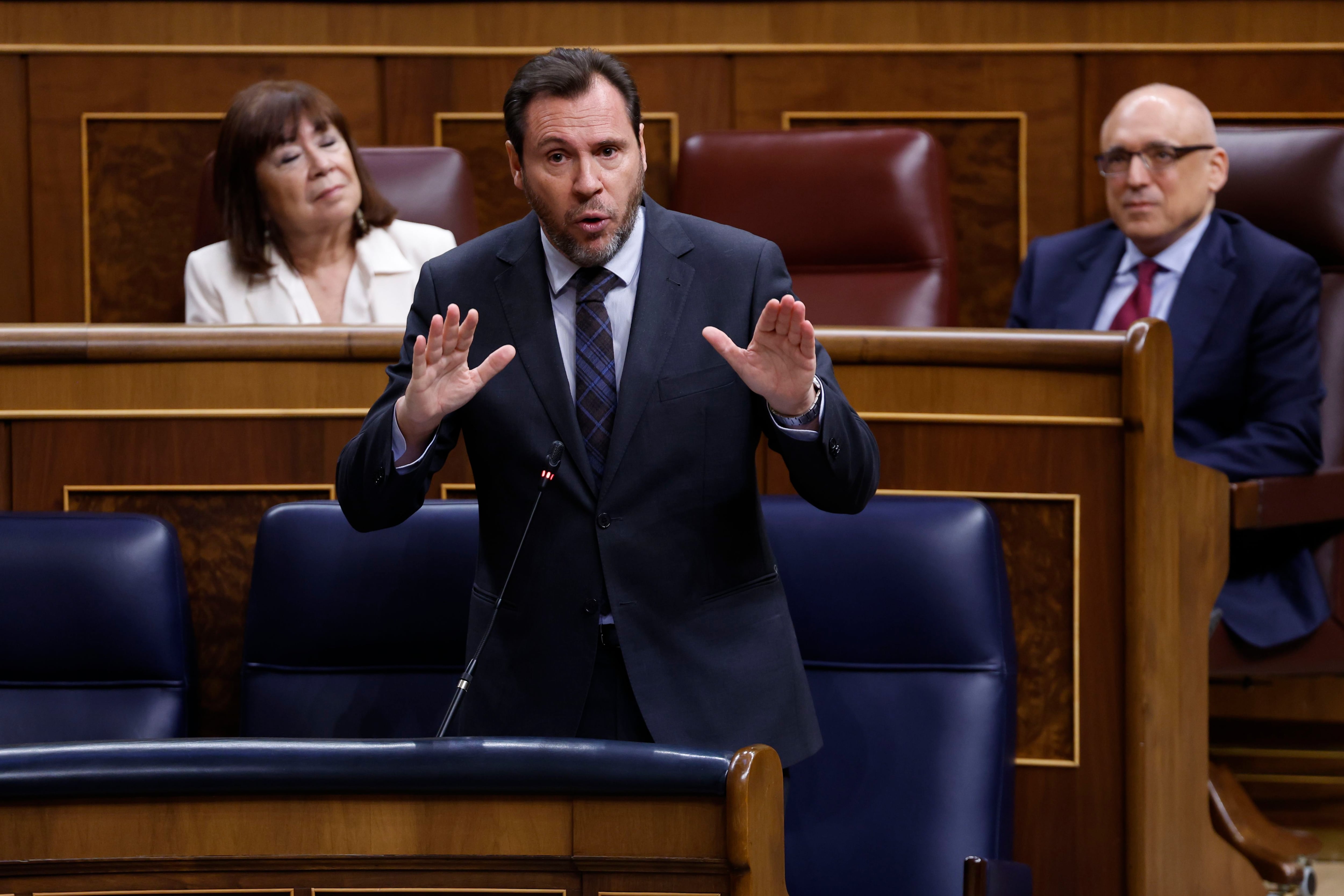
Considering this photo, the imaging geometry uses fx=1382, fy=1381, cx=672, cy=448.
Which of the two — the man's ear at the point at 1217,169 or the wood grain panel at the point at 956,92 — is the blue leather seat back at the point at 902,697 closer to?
the man's ear at the point at 1217,169

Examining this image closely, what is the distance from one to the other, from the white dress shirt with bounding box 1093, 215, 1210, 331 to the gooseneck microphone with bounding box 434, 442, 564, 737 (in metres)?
0.76

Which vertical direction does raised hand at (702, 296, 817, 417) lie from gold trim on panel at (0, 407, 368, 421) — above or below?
above

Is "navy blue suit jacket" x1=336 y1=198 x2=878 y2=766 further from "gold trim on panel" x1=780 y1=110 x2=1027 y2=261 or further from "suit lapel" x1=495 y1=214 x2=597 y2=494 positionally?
"gold trim on panel" x1=780 y1=110 x2=1027 y2=261

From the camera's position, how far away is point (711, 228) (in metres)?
0.72

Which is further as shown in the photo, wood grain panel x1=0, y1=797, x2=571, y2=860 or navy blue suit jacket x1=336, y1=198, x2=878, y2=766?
navy blue suit jacket x1=336, y1=198, x2=878, y2=766

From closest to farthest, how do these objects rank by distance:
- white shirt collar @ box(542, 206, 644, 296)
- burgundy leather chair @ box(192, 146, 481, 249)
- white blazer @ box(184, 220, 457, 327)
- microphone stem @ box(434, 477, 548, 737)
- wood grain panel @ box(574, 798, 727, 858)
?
wood grain panel @ box(574, 798, 727, 858)
microphone stem @ box(434, 477, 548, 737)
white shirt collar @ box(542, 206, 644, 296)
white blazer @ box(184, 220, 457, 327)
burgundy leather chair @ box(192, 146, 481, 249)

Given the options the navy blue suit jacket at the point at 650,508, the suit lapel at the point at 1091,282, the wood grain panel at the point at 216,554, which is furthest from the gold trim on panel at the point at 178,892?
the suit lapel at the point at 1091,282

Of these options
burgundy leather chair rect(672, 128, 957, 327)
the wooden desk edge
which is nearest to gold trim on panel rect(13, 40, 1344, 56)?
burgundy leather chair rect(672, 128, 957, 327)

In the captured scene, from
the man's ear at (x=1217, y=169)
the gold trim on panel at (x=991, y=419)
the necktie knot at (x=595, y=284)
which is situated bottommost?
the gold trim on panel at (x=991, y=419)

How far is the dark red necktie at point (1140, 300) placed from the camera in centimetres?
127

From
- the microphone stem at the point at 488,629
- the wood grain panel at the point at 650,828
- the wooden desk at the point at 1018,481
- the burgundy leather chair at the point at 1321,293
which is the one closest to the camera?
the wood grain panel at the point at 650,828

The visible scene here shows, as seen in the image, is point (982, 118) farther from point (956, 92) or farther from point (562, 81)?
point (562, 81)

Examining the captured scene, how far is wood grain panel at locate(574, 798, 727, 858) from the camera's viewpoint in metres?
0.47

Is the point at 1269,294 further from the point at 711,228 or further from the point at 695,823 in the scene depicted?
the point at 695,823
